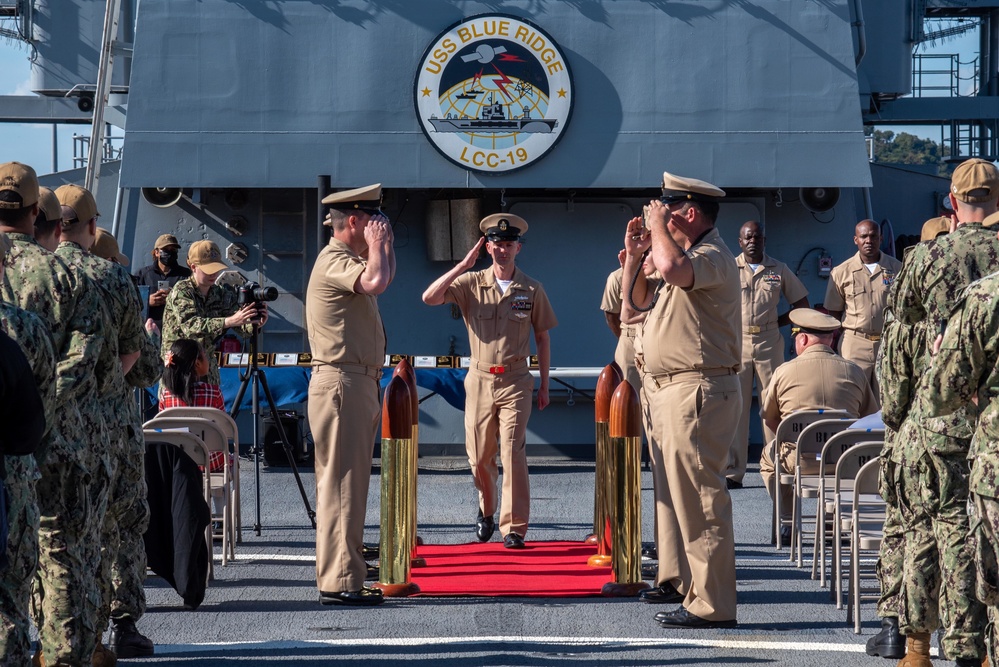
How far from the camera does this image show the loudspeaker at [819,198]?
1238 centimetres

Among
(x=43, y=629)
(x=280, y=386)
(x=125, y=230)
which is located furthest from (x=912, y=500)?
(x=125, y=230)

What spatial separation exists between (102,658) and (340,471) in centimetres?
162

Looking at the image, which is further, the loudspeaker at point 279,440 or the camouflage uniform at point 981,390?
the loudspeaker at point 279,440

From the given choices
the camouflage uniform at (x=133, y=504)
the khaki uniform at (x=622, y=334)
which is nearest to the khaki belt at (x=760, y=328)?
the khaki uniform at (x=622, y=334)

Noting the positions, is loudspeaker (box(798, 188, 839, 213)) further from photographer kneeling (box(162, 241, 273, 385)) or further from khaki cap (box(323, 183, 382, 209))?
khaki cap (box(323, 183, 382, 209))

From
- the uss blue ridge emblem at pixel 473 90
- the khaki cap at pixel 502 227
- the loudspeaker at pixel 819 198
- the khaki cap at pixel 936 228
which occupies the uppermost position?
the uss blue ridge emblem at pixel 473 90

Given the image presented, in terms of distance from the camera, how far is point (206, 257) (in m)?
8.86

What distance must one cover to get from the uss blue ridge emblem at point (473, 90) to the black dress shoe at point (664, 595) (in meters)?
6.06

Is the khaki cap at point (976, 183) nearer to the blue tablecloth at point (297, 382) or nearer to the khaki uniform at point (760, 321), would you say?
the khaki uniform at point (760, 321)

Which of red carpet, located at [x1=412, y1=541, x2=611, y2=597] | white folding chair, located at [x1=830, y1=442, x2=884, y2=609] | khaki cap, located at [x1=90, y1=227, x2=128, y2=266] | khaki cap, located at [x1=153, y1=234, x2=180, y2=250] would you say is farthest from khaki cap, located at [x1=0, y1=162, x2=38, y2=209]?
khaki cap, located at [x1=153, y1=234, x2=180, y2=250]

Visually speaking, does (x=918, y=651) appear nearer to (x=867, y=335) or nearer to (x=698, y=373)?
(x=698, y=373)

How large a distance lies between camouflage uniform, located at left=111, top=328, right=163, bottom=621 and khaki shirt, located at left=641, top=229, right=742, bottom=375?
2160 mm

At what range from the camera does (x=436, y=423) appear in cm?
1248

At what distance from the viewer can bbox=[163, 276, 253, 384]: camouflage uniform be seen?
8664 millimetres
